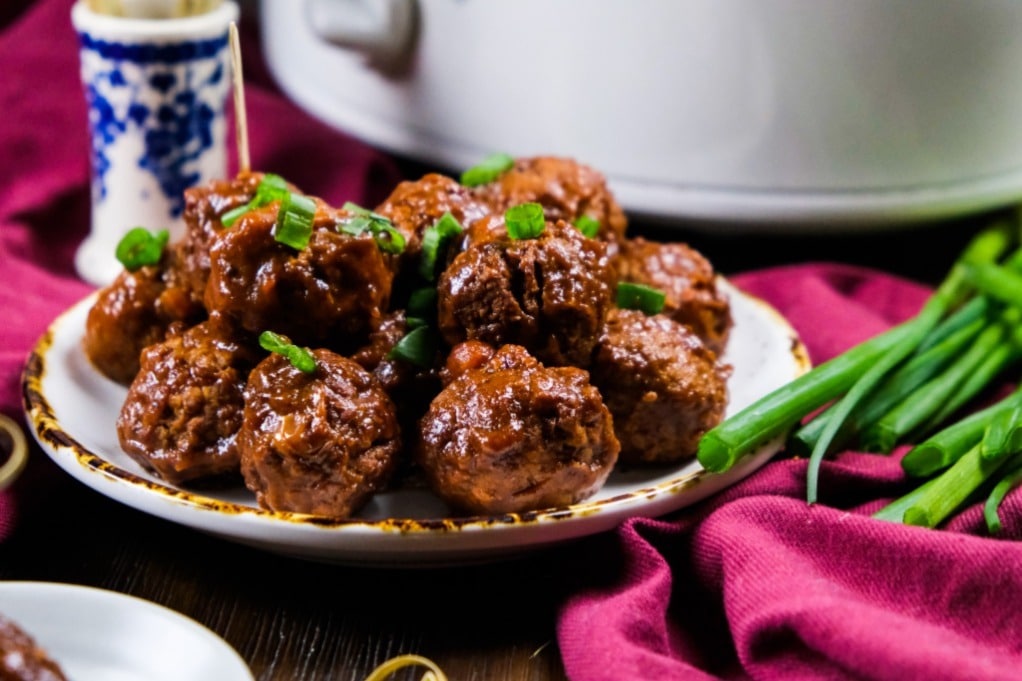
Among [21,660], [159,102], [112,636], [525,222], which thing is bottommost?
[159,102]

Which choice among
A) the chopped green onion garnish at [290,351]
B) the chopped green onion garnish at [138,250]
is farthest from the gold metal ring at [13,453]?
the chopped green onion garnish at [290,351]

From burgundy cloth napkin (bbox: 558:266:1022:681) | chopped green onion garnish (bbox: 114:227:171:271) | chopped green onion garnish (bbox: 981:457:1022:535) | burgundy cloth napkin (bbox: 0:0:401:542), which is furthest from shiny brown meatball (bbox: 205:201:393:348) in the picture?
burgundy cloth napkin (bbox: 0:0:401:542)

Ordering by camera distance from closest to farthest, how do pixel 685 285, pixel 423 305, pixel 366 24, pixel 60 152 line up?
pixel 423 305, pixel 685 285, pixel 366 24, pixel 60 152

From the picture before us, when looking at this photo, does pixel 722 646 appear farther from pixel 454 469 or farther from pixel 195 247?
pixel 195 247

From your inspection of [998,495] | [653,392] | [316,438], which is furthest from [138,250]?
[998,495]

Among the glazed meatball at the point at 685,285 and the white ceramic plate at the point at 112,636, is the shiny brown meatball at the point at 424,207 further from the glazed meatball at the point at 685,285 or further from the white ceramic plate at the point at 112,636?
the white ceramic plate at the point at 112,636

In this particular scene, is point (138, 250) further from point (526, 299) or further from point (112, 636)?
point (112, 636)

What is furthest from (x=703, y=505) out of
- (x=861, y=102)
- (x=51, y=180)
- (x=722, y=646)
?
(x=51, y=180)
